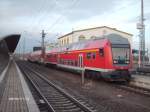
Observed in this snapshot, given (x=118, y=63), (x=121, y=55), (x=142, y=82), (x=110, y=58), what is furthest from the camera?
(x=121, y=55)

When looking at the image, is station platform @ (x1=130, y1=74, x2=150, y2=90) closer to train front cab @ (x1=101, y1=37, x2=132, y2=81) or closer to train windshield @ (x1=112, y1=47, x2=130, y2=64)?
train front cab @ (x1=101, y1=37, x2=132, y2=81)

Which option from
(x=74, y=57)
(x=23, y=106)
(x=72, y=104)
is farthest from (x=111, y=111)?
(x=74, y=57)

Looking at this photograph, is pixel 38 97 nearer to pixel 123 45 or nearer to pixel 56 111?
pixel 56 111

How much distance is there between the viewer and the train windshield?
22.2 metres

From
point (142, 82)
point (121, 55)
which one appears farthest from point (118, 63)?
point (142, 82)

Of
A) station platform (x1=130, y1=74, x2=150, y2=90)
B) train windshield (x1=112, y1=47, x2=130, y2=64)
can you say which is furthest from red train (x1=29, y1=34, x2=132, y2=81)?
station platform (x1=130, y1=74, x2=150, y2=90)

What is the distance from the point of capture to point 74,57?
31031 mm

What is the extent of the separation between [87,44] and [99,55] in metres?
3.97

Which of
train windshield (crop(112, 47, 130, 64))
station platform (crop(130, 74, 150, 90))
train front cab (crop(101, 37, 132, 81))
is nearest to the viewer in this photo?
station platform (crop(130, 74, 150, 90))

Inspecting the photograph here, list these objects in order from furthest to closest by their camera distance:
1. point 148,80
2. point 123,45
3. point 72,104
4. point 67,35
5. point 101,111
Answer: point 67,35
point 123,45
point 148,80
point 72,104
point 101,111

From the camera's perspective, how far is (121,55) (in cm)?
2248

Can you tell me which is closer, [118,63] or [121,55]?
[118,63]

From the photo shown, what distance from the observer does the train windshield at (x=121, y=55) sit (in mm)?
22188

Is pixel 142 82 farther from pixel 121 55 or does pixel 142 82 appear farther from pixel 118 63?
pixel 121 55
